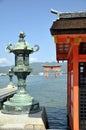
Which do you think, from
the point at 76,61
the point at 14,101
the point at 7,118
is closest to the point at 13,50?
the point at 14,101

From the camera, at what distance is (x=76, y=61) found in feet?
34.7

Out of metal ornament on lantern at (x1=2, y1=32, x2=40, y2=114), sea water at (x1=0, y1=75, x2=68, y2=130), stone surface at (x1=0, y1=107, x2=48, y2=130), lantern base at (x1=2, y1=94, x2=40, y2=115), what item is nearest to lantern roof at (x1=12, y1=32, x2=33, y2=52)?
metal ornament on lantern at (x1=2, y1=32, x2=40, y2=114)

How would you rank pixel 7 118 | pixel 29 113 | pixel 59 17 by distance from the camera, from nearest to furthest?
pixel 59 17 < pixel 7 118 < pixel 29 113

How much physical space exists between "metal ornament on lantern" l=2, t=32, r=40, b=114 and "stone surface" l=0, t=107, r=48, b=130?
2.05 feet

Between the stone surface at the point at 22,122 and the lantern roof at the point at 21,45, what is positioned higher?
the lantern roof at the point at 21,45

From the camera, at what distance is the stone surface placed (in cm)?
1217

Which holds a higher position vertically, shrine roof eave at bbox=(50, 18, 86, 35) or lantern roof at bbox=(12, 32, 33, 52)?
shrine roof eave at bbox=(50, 18, 86, 35)

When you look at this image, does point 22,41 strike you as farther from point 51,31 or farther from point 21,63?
point 51,31

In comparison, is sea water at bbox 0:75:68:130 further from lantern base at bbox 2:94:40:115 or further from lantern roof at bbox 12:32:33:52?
lantern roof at bbox 12:32:33:52

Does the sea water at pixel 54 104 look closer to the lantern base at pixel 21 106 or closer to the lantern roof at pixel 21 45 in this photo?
the lantern base at pixel 21 106

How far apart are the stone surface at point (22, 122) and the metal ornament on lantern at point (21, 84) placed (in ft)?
2.05

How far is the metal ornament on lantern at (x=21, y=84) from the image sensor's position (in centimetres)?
1416

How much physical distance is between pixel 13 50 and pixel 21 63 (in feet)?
2.70

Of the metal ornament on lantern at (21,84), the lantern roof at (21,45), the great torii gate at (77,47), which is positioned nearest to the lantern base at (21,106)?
the metal ornament on lantern at (21,84)
